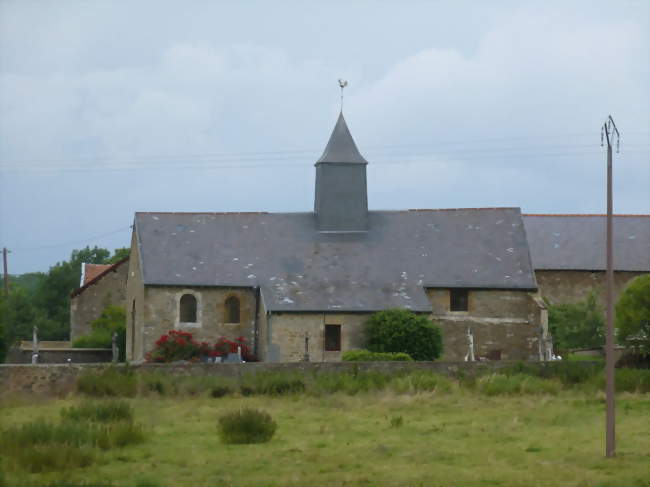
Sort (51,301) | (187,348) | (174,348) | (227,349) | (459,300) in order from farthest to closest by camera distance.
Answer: (51,301)
(459,300)
(227,349)
(187,348)
(174,348)

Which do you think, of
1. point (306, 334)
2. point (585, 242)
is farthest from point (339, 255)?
point (585, 242)

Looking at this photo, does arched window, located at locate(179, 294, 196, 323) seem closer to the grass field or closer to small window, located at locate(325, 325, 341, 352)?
small window, located at locate(325, 325, 341, 352)

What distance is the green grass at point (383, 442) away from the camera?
53.6ft

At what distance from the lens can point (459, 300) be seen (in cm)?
4303

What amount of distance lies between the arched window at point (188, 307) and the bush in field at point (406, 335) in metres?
6.52

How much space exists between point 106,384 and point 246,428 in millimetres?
8799

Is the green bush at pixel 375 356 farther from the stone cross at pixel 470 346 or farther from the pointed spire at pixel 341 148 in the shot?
the pointed spire at pixel 341 148

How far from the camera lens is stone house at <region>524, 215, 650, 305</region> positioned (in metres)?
57.6

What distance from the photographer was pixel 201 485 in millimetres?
15625

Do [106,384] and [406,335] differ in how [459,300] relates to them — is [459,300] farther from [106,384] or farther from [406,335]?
[106,384]

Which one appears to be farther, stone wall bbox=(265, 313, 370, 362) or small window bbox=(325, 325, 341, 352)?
small window bbox=(325, 325, 341, 352)

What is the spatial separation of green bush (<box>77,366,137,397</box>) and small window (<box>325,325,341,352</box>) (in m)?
12.8

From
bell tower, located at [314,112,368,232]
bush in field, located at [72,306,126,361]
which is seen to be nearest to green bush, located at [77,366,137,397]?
bell tower, located at [314,112,368,232]

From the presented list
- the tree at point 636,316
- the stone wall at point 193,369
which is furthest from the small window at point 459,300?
the stone wall at point 193,369
